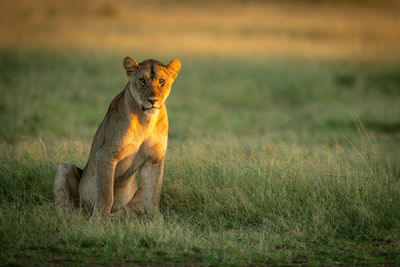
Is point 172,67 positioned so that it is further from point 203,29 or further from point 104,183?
point 203,29

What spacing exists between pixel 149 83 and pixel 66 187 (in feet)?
4.86

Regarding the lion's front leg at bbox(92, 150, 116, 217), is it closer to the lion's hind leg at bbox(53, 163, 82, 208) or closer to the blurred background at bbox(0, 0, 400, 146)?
the lion's hind leg at bbox(53, 163, 82, 208)

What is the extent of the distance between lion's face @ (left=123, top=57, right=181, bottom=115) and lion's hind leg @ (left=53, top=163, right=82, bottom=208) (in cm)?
118

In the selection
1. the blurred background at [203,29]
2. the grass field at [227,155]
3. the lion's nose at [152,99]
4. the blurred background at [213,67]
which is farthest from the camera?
the blurred background at [203,29]

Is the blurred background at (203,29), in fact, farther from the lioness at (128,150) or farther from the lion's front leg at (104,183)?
the lion's front leg at (104,183)

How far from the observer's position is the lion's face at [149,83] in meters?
5.50

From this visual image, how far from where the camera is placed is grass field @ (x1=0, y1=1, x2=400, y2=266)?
5121 millimetres

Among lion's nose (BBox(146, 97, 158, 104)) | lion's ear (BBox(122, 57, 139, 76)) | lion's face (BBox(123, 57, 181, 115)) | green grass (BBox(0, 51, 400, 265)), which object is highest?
lion's ear (BBox(122, 57, 139, 76))

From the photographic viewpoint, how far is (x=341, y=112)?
1462cm

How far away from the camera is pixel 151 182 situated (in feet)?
19.2

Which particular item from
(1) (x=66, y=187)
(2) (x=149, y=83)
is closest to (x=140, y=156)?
(2) (x=149, y=83)

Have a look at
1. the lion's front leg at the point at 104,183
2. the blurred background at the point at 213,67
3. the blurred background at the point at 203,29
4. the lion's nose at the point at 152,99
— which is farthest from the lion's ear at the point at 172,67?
the blurred background at the point at 203,29

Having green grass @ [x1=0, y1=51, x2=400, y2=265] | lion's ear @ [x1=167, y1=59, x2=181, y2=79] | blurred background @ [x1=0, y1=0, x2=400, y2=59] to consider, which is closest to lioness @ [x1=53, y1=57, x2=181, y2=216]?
lion's ear @ [x1=167, y1=59, x2=181, y2=79]

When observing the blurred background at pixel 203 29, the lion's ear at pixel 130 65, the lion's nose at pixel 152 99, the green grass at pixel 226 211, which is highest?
the blurred background at pixel 203 29
